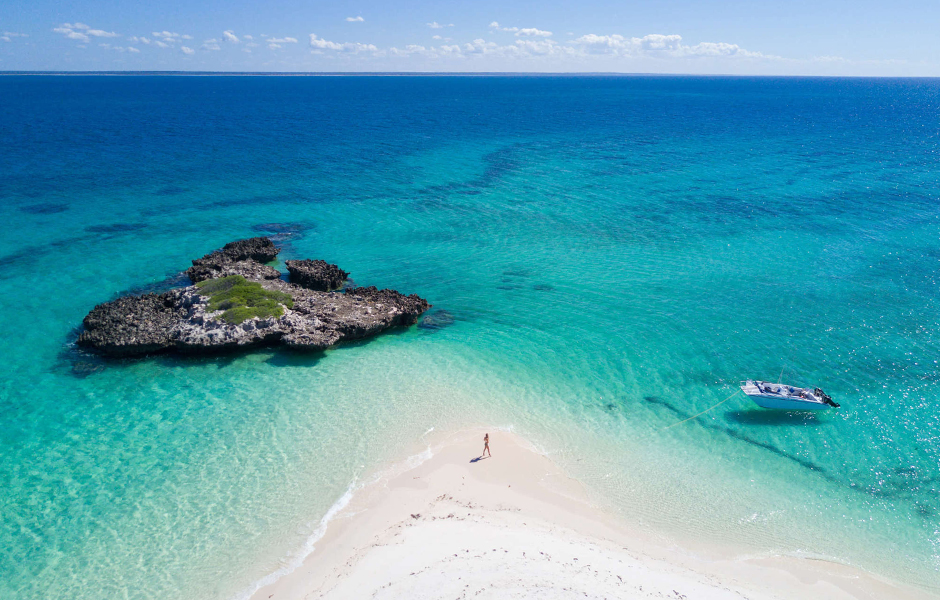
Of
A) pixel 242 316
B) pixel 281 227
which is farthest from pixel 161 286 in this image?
pixel 281 227

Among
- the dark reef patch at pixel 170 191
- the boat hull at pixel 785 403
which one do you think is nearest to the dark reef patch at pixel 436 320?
the boat hull at pixel 785 403

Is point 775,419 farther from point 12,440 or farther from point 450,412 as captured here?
point 12,440

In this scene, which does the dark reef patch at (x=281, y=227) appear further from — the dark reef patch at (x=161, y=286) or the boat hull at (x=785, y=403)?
the boat hull at (x=785, y=403)

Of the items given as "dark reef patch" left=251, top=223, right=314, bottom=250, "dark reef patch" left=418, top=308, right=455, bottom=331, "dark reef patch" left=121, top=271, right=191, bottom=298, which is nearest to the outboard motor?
"dark reef patch" left=418, top=308, right=455, bottom=331

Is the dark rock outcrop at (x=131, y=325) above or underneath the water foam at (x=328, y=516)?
above

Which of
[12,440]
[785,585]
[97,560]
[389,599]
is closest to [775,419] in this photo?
[785,585]

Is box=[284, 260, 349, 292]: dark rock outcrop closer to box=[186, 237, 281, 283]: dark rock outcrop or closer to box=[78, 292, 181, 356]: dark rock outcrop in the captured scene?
box=[186, 237, 281, 283]: dark rock outcrop
